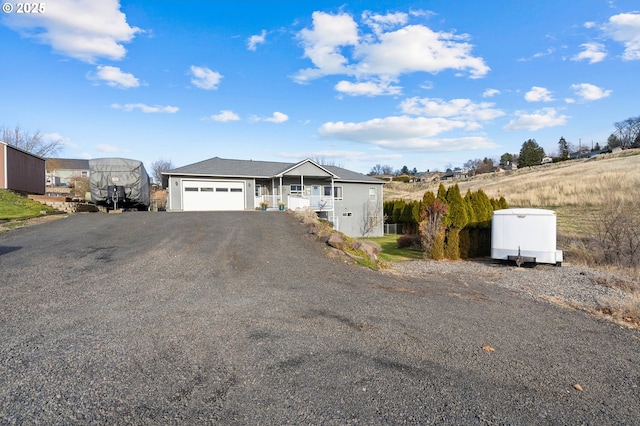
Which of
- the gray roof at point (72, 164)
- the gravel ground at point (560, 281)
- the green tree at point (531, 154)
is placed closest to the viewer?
the gravel ground at point (560, 281)

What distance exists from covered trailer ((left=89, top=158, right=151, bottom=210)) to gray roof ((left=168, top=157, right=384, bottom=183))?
293 centimetres

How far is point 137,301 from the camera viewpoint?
5.27m

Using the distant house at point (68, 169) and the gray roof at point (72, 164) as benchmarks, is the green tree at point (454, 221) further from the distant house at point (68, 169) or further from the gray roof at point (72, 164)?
the gray roof at point (72, 164)

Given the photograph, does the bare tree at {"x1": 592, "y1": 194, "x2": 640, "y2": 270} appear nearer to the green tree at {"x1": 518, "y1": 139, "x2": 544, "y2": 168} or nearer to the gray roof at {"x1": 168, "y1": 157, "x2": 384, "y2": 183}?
the gray roof at {"x1": 168, "y1": 157, "x2": 384, "y2": 183}

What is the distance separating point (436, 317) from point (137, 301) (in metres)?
4.39

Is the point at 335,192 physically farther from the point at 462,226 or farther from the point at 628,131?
the point at 628,131

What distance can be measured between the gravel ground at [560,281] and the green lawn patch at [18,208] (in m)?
15.0

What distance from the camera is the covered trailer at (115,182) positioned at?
19375 mm

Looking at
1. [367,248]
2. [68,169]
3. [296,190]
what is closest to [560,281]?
[367,248]

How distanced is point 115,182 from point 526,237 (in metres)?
19.8

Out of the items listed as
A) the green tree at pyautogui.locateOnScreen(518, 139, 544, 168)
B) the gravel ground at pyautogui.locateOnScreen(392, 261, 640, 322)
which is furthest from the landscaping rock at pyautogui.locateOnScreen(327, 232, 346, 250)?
the green tree at pyautogui.locateOnScreen(518, 139, 544, 168)

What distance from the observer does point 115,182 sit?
19688 mm

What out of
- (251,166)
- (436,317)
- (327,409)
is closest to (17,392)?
(327,409)

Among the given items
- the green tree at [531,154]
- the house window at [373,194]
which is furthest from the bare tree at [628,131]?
the house window at [373,194]
